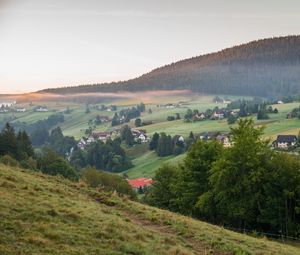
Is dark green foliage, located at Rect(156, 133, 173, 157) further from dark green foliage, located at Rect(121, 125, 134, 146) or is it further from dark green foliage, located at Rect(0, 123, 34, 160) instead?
dark green foliage, located at Rect(0, 123, 34, 160)

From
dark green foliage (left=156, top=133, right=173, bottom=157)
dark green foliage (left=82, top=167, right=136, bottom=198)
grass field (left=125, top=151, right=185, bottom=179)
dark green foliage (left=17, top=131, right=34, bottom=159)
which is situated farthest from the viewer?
dark green foliage (left=156, top=133, right=173, bottom=157)

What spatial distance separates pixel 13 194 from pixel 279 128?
15728cm

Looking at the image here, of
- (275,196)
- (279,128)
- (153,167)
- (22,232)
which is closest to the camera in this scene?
(22,232)

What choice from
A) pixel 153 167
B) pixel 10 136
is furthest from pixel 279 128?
pixel 10 136

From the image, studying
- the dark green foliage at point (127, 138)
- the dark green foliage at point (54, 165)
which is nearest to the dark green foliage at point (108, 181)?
the dark green foliage at point (54, 165)

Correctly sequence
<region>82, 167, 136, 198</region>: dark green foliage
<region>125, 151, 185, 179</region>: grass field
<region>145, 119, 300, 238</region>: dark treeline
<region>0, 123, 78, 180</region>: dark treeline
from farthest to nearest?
<region>125, 151, 185, 179</region>: grass field < <region>82, 167, 136, 198</region>: dark green foliage < <region>0, 123, 78, 180</region>: dark treeline < <region>145, 119, 300, 238</region>: dark treeline

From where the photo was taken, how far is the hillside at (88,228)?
1550 cm

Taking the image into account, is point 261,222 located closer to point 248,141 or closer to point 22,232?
point 248,141

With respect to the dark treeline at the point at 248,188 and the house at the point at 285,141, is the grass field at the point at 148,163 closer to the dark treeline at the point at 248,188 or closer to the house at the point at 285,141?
the house at the point at 285,141

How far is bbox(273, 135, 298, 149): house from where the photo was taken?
138212 mm

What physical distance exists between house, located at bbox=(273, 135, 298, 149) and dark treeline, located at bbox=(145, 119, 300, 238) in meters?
93.6

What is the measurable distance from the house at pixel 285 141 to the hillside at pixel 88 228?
118809 mm

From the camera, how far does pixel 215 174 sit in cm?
4519

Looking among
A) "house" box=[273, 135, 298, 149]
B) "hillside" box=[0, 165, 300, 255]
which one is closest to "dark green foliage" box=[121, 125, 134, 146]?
"house" box=[273, 135, 298, 149]
